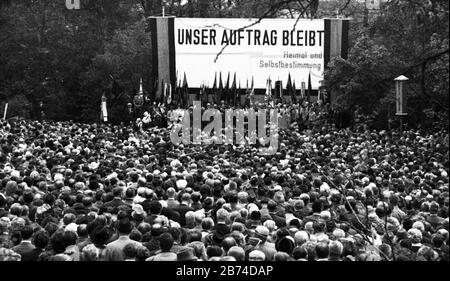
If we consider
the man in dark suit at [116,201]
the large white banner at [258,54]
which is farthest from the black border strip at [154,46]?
the man in dark suit at [116,201]

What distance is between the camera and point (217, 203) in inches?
383

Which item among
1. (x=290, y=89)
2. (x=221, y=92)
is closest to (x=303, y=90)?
(x=290, y=89)

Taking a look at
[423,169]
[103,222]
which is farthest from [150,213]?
[423,169]

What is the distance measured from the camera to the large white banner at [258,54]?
102 feet

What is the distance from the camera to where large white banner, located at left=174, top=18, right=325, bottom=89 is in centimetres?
3117

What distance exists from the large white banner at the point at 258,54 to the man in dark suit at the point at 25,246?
24104mm

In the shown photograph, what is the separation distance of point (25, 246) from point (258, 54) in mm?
24655

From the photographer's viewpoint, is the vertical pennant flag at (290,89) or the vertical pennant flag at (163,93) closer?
the vertical pennant flag at (290,89)

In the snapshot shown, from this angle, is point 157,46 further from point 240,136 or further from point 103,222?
point 103,222

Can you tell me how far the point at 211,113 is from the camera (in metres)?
26.2

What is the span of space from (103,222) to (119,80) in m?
26.6

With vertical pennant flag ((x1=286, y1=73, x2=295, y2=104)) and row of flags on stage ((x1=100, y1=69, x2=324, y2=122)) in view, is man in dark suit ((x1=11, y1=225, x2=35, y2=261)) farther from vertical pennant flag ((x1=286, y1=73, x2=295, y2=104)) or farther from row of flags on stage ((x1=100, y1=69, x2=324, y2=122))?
vertical pennant flag ((x1=286, y1=73, x2=295, y2=104))

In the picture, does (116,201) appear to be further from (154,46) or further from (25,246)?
(154,46)

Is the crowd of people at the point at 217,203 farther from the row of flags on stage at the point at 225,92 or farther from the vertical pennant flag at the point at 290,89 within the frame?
the row of flags on stage at the point at 225,92
